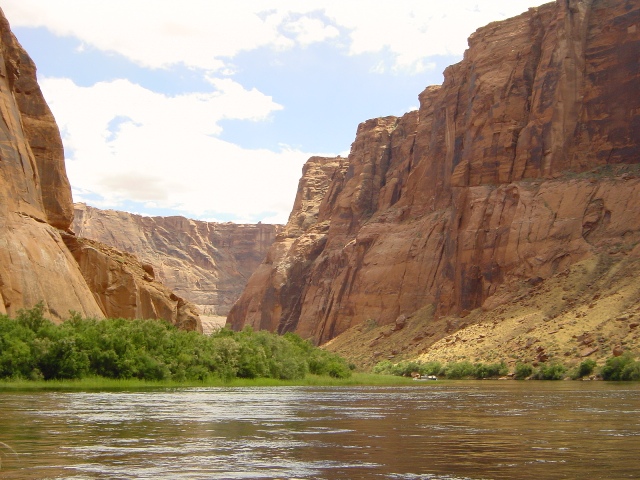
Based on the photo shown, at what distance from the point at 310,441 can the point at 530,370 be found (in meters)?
51.4

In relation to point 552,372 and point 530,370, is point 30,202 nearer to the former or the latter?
point 552,372

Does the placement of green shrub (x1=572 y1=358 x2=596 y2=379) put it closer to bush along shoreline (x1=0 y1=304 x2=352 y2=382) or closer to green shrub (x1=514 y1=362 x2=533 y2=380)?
green shrub (x1=514 y1=362 x2=533 y2=380)

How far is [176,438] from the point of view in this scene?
607 inches

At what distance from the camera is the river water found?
11266 mm

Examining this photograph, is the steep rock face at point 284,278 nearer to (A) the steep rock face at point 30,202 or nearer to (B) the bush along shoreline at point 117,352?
(B) the bush along shoreline at point 117,352

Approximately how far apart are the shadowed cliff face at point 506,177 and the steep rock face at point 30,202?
155 ft

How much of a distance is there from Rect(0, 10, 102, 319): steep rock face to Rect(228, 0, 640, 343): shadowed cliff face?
47.4 m

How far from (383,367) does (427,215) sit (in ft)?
106

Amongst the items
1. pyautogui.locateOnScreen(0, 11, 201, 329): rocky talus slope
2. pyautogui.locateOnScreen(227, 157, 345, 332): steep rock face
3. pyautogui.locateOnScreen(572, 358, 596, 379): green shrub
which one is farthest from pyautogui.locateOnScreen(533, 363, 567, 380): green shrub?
pyautogui.locateOnScreen(227, 157, 345, 332): steep rock face

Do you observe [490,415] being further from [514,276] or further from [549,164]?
[549,164]

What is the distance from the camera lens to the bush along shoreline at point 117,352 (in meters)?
36.1

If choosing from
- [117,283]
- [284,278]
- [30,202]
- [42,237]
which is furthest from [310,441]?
[284,278]

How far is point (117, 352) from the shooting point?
1540 inches

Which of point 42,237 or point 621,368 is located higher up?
point 42,237
